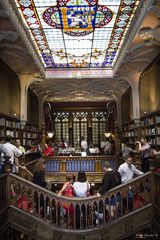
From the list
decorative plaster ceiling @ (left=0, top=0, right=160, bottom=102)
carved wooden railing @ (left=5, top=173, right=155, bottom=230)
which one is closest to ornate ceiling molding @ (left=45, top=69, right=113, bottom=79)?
decorative plaster ceiling @ (left=0, top=0, right=160, bottom=102)

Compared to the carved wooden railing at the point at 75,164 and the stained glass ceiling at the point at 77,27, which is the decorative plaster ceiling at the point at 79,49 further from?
the carved wooden railing at the point at 75,164

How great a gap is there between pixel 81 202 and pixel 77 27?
551cm

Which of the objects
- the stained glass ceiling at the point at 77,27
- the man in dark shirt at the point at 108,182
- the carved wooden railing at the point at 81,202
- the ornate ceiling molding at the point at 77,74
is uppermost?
the stained glass ceiling at the point at 77,27

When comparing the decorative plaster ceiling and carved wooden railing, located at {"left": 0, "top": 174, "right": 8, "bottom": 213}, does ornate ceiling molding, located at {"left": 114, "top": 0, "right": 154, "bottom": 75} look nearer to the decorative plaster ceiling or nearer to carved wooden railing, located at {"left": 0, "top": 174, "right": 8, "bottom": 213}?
the decorative plaster ceiling

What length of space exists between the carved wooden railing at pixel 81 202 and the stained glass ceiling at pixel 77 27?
178 inches

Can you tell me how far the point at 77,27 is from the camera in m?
8.31

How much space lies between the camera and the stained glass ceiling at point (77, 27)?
7074 millimetres

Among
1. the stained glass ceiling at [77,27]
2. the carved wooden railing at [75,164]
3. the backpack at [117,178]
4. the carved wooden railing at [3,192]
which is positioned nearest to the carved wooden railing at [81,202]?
the carved wooden railing at [3,192]

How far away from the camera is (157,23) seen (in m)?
7.45

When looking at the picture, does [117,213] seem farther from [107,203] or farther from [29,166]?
[29,166]

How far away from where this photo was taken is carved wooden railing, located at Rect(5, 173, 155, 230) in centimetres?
486

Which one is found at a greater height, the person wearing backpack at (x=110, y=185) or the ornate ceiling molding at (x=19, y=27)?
the ornate ceiling molding at (x=19, y=27)

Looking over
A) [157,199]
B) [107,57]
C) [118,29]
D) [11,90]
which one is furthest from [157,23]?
[11,90]

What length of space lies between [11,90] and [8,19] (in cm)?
458
